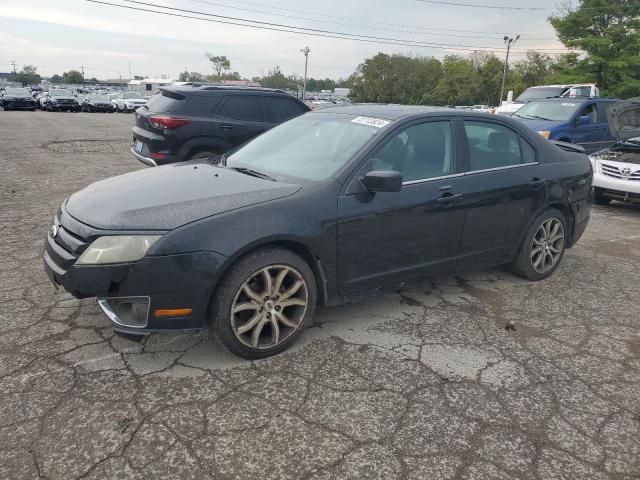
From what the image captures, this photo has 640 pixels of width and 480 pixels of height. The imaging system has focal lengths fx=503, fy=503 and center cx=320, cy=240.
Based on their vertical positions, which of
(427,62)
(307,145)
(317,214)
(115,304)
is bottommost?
(115,304)

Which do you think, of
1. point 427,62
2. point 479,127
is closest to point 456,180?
point 479,127

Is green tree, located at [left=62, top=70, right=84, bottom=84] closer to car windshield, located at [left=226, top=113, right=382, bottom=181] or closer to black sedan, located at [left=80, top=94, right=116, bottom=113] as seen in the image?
black sedan, located at [left=80, top=94, right=116, bottom=113]

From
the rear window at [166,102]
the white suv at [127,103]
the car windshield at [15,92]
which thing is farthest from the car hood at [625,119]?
→ the car windshield at [15,92]

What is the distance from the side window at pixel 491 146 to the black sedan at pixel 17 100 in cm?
3614

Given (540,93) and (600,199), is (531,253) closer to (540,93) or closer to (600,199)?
(600,199)

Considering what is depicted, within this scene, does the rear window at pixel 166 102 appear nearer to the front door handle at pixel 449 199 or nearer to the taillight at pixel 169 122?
the taillight at pixel 169 122

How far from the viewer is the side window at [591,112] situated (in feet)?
37.9

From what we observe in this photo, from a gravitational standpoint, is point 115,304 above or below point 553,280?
above

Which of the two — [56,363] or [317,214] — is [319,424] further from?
[56,363]

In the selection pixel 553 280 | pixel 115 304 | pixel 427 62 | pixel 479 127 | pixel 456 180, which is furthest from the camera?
pixel 427 62

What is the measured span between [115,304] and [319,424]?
1.32 m

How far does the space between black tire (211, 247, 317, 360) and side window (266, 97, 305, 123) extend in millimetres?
5658

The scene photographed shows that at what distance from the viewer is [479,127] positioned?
4133 millimetres

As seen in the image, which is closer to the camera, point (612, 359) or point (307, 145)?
point (612, 359)
